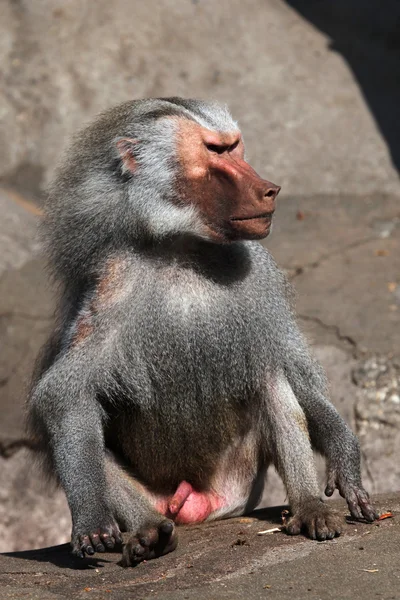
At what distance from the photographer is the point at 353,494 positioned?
4.02m

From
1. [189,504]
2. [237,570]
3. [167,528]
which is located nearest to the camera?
[237,570]

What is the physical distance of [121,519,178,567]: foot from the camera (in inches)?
146

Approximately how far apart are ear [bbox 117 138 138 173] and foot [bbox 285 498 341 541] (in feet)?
4.90

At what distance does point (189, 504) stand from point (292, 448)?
614 millimetres

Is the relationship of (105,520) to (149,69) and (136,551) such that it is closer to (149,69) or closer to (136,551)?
(136,551)

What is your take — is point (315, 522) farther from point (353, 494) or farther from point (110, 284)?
point (110, 284)

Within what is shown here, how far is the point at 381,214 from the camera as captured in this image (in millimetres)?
8008

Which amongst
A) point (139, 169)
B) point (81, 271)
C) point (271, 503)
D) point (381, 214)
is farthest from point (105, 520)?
point (381, 214)

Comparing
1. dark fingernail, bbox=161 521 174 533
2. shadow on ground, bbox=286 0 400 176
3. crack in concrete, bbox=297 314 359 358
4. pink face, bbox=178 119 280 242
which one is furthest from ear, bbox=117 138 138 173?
shadow on ground, bbox=286 0 400 176

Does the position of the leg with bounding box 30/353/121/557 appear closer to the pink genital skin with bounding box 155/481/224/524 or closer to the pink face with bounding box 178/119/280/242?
the pink genital skin with bounding box 155/481/224/524

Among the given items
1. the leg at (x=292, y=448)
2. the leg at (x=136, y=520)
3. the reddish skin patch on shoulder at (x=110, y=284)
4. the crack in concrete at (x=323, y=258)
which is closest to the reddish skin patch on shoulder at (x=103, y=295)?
the reddish skin patch on shoulder at (x=110, y=284)

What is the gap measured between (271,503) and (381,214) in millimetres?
2775

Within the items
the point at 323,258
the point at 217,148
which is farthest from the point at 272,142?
the point at 217,148

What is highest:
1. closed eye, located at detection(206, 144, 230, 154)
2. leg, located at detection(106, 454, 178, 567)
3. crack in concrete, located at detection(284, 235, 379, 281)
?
closed eye, located at detection(206, 144, 230, 154)
